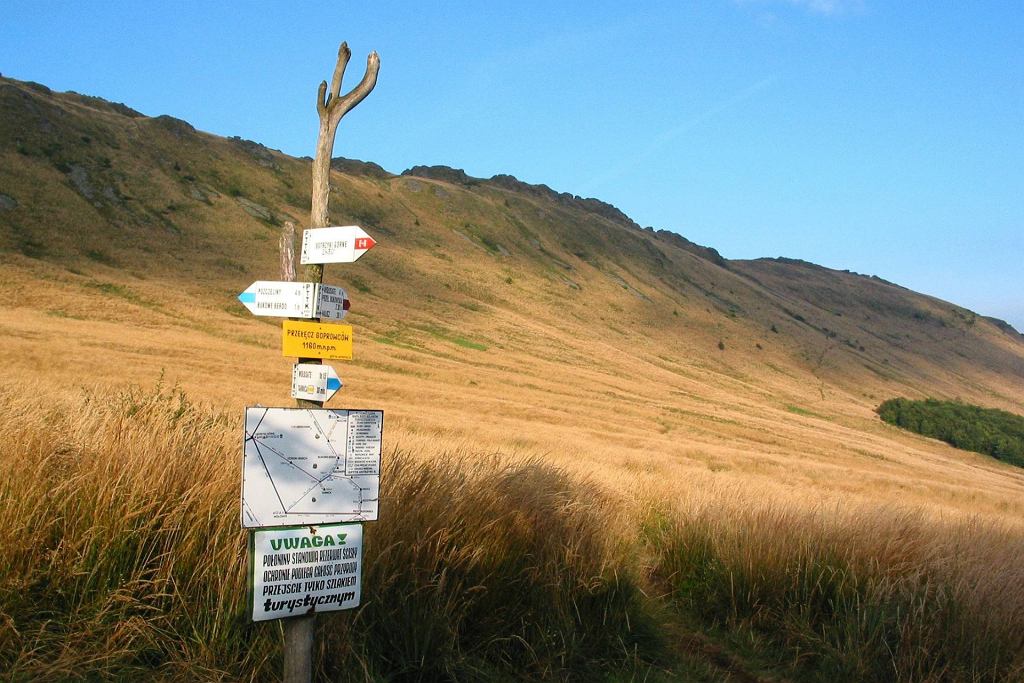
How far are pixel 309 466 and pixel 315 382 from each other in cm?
50

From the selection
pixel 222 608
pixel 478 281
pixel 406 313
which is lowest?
pixel 222 608

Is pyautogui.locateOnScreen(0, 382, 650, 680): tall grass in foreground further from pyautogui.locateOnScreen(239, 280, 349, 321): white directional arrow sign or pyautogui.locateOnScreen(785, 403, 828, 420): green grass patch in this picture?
pyautogui.locateOnScreen(785, 403, 828, 420): green grass patch

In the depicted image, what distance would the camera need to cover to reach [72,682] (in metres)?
3.97

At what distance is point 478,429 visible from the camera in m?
23.8

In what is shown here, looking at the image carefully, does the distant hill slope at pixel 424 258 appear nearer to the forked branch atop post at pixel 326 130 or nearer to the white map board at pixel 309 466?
the forked branch atop post at pixel 326 130

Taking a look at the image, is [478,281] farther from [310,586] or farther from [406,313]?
→ [310,586]


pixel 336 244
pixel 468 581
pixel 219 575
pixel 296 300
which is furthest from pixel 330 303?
pixel 468 581

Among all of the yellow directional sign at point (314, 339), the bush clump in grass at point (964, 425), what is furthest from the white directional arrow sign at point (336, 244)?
the bush clump in grass at point (964, 425)

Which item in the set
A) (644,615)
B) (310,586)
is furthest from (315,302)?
(644,615)

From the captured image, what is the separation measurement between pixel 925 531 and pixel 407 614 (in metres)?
5.96

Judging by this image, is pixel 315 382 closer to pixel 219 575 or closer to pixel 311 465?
pixel 311 465

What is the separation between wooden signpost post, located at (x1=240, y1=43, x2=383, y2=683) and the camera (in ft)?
12.9

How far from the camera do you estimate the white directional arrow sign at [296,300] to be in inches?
176

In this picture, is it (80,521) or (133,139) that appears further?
(133,139)
